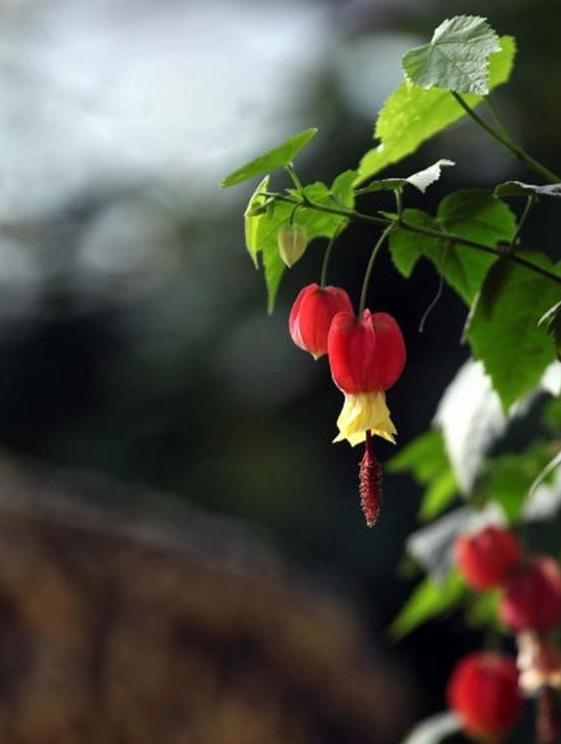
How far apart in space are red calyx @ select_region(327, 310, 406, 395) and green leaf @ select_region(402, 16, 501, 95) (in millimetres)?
103

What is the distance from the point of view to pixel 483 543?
1.15 meters

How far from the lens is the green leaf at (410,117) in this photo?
770 millimetres

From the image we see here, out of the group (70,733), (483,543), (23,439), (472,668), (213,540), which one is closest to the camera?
(483,543)

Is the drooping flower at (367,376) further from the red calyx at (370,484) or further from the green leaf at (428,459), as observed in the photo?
the green leaf at (428,459)

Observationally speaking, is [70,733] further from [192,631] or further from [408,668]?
[408,668]

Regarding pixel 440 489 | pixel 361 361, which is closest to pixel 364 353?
pixel 361 361

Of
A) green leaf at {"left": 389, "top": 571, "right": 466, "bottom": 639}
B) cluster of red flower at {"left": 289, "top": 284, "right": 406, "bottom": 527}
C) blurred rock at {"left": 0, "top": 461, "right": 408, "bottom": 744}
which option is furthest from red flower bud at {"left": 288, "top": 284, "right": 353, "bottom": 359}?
blurred rock at {"left": 0, "top": 461, "right": 408, "bottom": 744}

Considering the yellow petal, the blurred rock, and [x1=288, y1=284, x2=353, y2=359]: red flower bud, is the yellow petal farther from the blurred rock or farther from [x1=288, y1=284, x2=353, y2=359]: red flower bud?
the blurred rock

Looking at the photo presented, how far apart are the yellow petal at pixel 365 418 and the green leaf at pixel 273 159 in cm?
10

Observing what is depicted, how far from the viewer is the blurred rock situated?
8.54 feet

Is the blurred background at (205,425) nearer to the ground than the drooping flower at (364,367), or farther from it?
farther from it

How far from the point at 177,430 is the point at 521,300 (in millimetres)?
3454

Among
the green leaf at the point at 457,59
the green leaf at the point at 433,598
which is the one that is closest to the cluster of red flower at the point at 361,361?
the green leaf at the point at 457,59

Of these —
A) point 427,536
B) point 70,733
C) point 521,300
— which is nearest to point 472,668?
point 427,536
